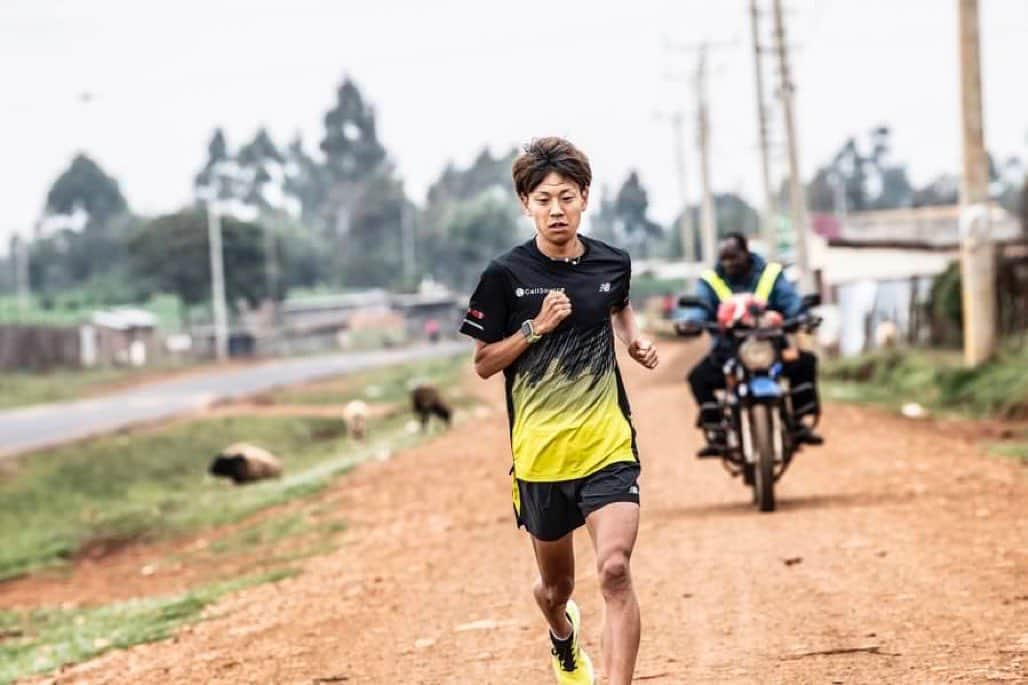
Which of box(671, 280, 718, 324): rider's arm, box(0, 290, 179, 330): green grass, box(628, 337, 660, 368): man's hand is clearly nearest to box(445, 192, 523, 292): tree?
box(0, 290, 179, 330): green grass

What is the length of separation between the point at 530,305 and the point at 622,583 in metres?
0.96

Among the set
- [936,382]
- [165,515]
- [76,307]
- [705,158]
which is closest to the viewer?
[165,515]

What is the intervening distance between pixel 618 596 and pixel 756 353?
19.4ft

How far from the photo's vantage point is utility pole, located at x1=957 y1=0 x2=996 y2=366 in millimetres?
21781

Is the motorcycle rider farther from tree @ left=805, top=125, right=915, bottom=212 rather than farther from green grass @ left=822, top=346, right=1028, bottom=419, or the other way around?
tree @ left=805, top=125, right=915, bottom=212

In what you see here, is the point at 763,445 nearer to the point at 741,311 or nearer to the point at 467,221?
the point at 741,311

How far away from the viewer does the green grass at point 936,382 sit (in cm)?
2078

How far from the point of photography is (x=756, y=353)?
11242 mm

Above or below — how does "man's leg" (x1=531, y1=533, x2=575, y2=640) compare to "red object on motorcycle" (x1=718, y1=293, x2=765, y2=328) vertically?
below

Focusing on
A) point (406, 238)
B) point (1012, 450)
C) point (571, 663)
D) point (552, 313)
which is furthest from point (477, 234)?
point (552, 313)

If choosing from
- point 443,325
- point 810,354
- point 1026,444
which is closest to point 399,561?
point 810,354

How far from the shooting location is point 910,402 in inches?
947

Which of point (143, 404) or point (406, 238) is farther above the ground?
point (406, 238)

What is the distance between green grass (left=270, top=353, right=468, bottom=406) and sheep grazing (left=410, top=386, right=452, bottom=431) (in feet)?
27.6
